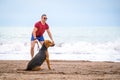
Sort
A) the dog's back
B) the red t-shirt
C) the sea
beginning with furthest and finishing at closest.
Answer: the sea, the red t-shirt, the dog's back

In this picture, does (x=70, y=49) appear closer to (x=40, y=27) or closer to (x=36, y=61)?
(x=40, y=27)

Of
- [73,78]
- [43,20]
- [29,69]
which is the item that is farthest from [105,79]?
[43,20]

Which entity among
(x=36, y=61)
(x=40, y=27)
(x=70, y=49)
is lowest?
(x=70, y=49)

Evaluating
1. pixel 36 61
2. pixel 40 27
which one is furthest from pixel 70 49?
pixel 36 61

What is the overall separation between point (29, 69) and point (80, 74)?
180cm

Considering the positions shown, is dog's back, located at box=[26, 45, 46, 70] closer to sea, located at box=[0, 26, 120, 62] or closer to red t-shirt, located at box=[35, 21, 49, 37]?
red t-shirt, located at box=[35, 21, 49, 37]

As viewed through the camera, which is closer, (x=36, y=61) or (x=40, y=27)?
(x=36, y=61)

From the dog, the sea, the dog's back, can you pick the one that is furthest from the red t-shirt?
the sea

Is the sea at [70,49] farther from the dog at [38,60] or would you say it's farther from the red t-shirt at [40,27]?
the dog at [38,60]

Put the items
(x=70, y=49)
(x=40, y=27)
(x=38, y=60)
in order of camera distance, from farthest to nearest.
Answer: (x=70, y=49) → (x=40, y=27) → (x=38, y=60)

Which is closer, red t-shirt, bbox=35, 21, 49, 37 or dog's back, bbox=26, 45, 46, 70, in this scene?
dog's back, bbox=26, 45, 46, 70

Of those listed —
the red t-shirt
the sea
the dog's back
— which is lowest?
the sea

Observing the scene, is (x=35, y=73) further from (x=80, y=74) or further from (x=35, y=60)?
(x=80, y=74)

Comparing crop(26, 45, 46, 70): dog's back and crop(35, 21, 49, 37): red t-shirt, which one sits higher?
crop(35, 21, 49, 37): red t-shirt
